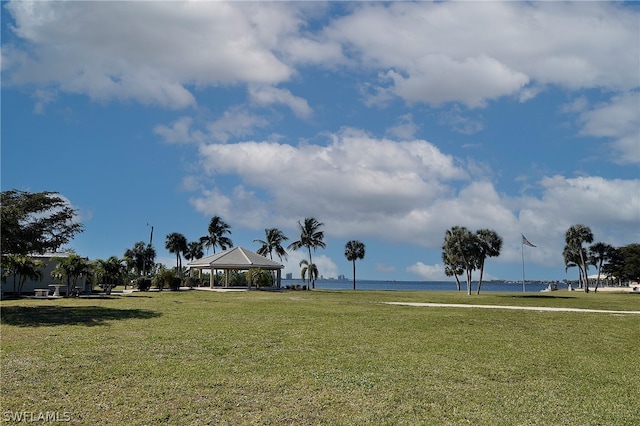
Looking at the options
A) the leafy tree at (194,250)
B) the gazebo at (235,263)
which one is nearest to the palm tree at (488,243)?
the gazebo at (235,263)

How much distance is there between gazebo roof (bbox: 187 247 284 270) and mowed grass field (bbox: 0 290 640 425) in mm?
36916

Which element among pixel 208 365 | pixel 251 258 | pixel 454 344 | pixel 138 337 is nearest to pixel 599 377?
pixel 454 344

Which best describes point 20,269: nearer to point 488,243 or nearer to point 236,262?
point 236,262

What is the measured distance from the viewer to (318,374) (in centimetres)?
887

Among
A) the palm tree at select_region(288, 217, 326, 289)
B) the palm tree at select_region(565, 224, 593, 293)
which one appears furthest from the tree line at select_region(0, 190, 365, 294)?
the palm tree at select_region(565, 224, 593, 293)

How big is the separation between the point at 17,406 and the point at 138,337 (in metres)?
6.27

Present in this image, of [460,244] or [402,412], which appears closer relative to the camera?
[402,412]

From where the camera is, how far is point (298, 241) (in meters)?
73.1

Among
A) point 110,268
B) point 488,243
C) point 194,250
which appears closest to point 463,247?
point 488,243

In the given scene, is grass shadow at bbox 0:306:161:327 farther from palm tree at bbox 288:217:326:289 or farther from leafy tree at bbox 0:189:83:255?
palm tree at bbox 288:217:326:289

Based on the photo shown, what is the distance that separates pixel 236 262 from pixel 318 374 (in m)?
46.0

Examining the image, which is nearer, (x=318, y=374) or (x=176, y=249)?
(x=318, y=374)

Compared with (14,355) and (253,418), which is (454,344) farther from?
(14,355)

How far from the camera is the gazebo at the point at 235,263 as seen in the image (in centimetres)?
5272
